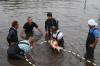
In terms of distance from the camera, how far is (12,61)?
8281mm

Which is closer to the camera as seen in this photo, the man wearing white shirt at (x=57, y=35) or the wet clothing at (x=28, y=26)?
the man wearing white shirt at (x=57, y=35)

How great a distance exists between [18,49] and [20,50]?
0.15 metres

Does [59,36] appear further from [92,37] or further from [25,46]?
[25,46]

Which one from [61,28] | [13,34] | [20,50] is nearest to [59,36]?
[20,50]

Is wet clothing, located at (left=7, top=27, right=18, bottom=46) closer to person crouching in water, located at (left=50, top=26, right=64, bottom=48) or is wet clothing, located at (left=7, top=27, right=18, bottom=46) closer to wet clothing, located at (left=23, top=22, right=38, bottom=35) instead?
person crouching in water, located at (left=50, top=26, right=64, bottom=48)

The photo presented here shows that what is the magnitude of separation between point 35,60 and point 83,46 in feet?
10.8

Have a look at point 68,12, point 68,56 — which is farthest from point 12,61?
point 68,12

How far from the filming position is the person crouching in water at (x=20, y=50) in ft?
26.1

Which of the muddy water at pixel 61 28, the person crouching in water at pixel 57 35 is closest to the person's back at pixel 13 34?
the muddy water at pixel 61 28

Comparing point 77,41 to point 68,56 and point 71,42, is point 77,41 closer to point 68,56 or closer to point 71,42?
point 71,42

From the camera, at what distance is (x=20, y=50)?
833cm

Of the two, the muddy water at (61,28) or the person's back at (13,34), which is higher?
the person's back at (13,34)

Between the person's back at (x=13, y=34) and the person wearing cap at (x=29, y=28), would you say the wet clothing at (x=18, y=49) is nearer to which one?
the person's back at (x=13, y=34)

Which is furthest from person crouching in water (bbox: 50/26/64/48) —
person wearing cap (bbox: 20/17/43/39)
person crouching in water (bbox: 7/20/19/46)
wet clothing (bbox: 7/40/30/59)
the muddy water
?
person wearing cap (bbox: 20/17/43/39)
